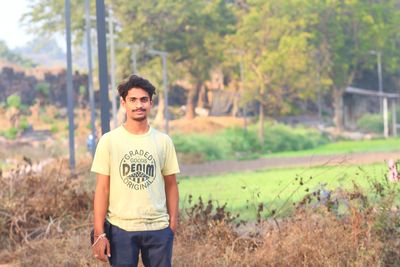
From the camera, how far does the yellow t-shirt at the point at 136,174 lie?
20.4 ft

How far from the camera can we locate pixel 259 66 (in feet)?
196

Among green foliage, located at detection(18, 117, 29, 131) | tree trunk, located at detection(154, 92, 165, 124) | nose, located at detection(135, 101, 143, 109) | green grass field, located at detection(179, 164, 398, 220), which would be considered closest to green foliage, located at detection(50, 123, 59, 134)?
green foliage, located at detection(18, 117, 29, 131)

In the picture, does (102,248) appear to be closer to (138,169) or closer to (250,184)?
(138,169)

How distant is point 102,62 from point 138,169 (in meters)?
5.09

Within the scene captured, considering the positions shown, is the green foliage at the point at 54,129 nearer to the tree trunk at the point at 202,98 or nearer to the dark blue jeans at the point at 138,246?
the tree trunk at the point at 202,98

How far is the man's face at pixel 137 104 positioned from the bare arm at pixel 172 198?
1.38 feet

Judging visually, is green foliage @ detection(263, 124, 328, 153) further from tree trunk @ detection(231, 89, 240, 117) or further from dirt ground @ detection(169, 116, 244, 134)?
tree trunk @ detection(231, 89, 240, 117)

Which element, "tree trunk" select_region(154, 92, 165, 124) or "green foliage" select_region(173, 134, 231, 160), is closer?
"green foliage" select_region(173, 134, 231, 160)

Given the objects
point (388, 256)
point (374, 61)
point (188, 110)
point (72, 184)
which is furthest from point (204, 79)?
point (388, 256)

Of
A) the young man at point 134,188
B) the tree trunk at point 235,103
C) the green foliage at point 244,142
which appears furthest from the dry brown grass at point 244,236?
the tree trunk at point 235,103

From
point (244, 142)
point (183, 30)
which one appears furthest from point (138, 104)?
point (183, 30)

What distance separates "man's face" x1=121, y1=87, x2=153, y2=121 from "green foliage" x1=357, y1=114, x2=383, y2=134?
70006 millimetres

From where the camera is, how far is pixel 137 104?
6.32 metres

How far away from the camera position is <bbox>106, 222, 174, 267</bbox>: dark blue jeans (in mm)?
6297
